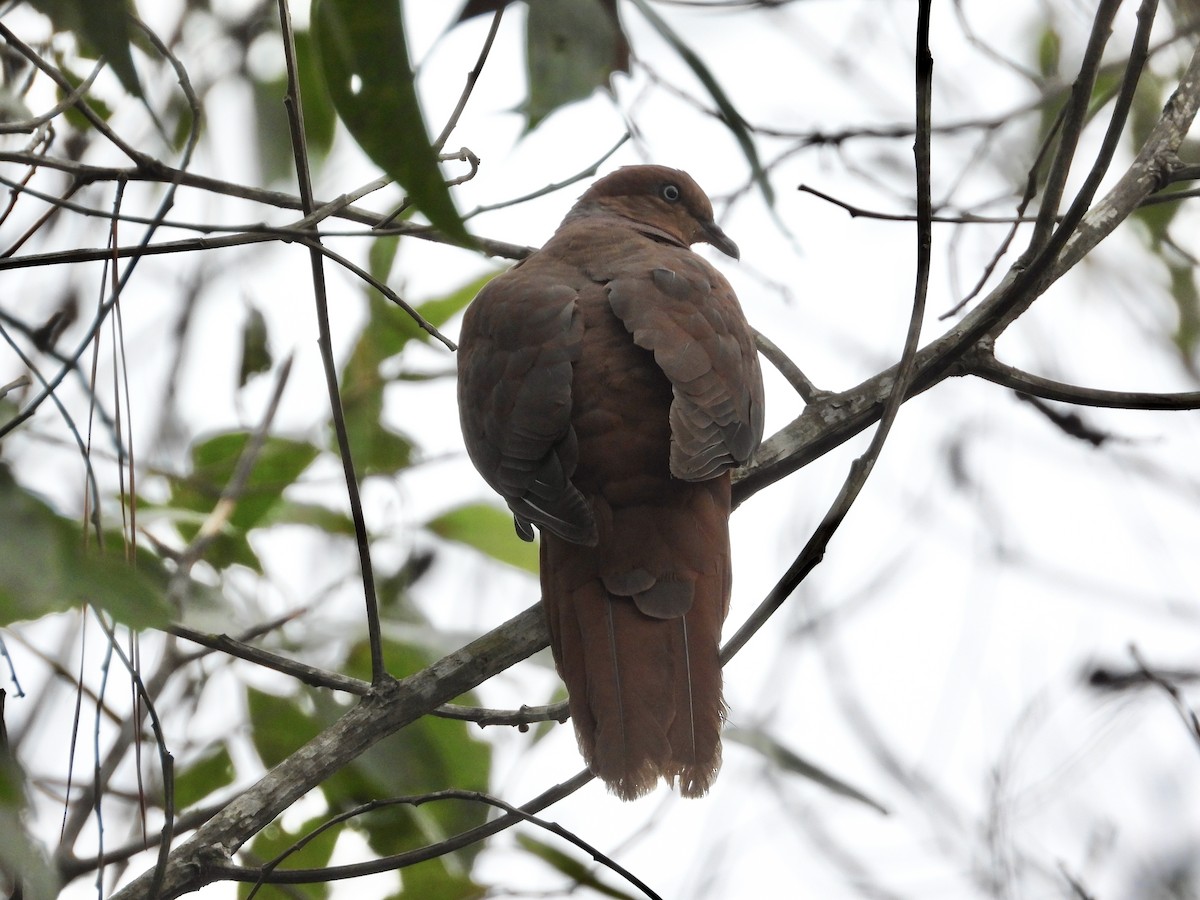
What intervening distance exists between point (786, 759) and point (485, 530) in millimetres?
1326

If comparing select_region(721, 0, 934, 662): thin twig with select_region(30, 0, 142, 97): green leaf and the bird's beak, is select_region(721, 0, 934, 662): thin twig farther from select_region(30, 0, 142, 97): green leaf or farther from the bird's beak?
the bird's beak

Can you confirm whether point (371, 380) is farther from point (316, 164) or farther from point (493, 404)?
point (493, 404)

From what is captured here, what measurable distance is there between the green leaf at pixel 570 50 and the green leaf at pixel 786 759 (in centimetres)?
172

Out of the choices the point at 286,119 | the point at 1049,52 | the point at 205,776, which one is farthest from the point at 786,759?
the point at 1049,52

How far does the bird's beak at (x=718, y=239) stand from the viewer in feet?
16.1

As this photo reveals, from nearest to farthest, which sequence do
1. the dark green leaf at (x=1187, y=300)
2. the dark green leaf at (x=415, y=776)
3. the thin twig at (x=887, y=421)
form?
the thin twig at (x=887, y=421), the dark green leaf at (x=415, y=776), the dark green leaf at (x=1187, y=300)

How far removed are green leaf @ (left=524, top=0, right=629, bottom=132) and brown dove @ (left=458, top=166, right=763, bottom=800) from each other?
1167mm

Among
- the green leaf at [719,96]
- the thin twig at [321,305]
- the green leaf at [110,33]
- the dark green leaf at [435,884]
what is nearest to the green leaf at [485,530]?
the dark green leaf at [435,884]

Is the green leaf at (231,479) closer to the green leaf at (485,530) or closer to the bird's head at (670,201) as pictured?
the green leaf at (485,530)

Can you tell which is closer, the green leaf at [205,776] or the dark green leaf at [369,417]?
the green leaf at [205,776]

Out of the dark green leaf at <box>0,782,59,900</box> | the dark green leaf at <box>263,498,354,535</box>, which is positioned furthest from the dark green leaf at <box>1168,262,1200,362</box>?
the dark green leaf at <box>0,782,59,900</box>

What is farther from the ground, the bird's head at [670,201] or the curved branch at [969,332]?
the bird's head at [670,201]

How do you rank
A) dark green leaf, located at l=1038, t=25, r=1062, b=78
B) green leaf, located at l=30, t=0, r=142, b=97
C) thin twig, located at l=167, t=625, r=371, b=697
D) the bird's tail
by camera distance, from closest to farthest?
green leaf, located at l=30, t=0, r=142, b=97, thin twig, located at l=167, t=625, r=371, b=697, the bird's tail, dark green leaf, located at l=1038, t=25, r=1062, b=78

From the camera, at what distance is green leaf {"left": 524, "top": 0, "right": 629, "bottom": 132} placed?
176 centimetres
